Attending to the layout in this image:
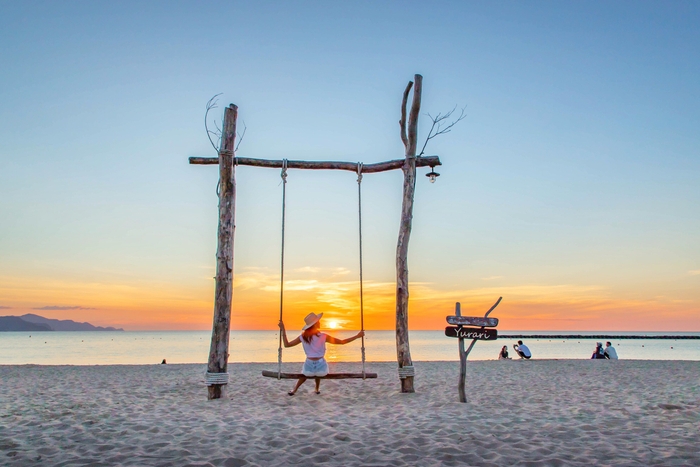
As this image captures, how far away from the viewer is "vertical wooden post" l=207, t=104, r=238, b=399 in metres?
7.50

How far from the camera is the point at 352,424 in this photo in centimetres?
558

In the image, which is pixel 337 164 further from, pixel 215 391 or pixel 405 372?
pixel 215 391

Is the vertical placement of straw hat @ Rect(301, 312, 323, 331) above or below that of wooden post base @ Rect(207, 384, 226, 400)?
above

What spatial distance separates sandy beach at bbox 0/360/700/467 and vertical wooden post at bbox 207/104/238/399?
612 mm

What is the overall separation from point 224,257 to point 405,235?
120 inches

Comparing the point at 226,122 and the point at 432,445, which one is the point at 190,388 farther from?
the point at 432,445

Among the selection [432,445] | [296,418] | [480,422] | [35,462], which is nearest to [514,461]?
[432,445]

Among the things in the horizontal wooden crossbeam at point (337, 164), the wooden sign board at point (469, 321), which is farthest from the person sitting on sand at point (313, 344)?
the horizontal wooden crossbeam at point (337, 164)

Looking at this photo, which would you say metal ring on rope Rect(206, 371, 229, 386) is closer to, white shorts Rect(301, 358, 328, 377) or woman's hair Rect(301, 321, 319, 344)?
white shorts Rect(301, 358, 328, 377)

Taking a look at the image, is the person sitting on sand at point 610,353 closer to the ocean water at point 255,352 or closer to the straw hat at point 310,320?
the straw hat at point 310,320

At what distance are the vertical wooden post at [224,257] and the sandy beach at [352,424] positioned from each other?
61 cm

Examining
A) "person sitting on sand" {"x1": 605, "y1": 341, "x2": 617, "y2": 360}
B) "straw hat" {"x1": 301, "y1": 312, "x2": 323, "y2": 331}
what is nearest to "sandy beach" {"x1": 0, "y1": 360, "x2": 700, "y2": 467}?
"straw hat" {"x1": 301, "y1": 312, "x2": 323, "y2": 331}

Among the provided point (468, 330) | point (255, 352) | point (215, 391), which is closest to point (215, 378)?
point (215, 391)

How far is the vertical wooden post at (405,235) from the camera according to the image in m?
8.03
